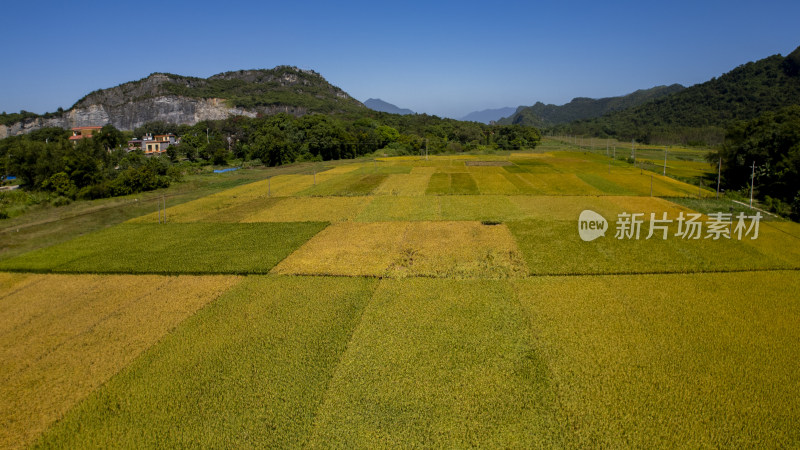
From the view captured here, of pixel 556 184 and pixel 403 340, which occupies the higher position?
pixel 556 184

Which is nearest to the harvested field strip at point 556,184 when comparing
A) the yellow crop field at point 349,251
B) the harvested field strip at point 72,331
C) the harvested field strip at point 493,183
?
the harvested field strip at point 493,183

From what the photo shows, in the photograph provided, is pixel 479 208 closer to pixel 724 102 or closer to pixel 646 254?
pixel 646 254

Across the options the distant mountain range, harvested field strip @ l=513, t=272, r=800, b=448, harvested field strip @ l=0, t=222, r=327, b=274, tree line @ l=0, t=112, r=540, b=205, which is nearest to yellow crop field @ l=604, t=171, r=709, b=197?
harvested field strip @ l=513, t=272, r=800, b=448

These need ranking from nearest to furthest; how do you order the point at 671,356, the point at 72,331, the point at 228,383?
1. the point at 228,383
2. the point at 671,356
3. the point at 72,331

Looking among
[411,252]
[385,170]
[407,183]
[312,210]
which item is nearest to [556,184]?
[407,183]

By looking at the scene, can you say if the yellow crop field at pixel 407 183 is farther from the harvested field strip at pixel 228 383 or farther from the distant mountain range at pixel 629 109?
the distant mountain range at pixel 629 109

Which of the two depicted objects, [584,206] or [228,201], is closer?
[584,206]

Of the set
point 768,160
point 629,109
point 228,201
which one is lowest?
point 228,201

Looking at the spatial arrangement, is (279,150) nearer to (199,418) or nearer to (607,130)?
(199,418)
